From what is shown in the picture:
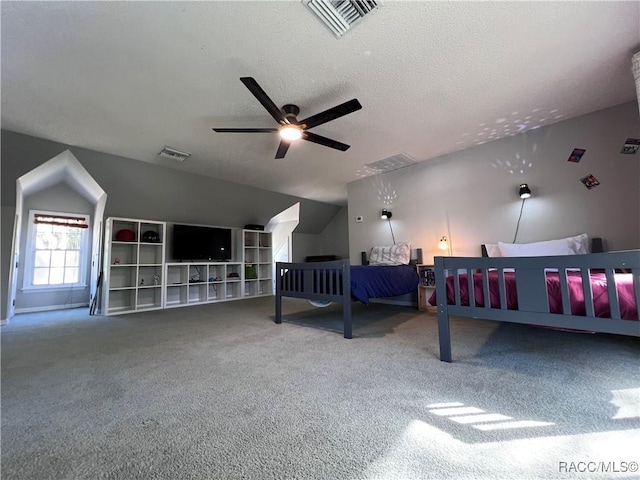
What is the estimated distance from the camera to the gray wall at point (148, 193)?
347cm

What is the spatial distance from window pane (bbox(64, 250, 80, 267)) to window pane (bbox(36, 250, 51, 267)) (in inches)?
9.8

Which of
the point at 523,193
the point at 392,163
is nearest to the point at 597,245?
the point at 523,193

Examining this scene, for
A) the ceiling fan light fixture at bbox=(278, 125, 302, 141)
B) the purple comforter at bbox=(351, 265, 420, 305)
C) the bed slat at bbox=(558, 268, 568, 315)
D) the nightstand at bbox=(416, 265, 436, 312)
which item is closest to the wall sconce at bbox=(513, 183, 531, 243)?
the nightstand at bbox=(416, 265, 436, 312)

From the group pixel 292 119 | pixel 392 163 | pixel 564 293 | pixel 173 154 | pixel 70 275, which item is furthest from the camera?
pixel 70 275

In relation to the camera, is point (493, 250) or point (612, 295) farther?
point (493, 250)

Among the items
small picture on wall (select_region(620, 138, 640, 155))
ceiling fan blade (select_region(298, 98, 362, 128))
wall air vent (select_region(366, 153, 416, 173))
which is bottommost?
small picture on wall (select_region(620, 138, 640, 155))

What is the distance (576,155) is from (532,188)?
535 millimetres

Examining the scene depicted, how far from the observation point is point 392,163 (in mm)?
4473

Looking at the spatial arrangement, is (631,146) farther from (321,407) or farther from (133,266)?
(133,266)

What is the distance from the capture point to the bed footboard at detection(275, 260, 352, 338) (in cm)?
263

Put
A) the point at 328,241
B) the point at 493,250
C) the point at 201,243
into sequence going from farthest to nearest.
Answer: the point at 328,241, the point at 201,243, the point at 493,250

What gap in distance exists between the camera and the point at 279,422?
1236mm

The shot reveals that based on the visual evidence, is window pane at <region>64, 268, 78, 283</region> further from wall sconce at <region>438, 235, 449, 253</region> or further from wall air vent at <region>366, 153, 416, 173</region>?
wall sconce at <region>438, 235, 449, 253</region>

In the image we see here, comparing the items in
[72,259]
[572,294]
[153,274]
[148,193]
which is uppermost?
[148,193]
